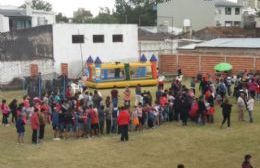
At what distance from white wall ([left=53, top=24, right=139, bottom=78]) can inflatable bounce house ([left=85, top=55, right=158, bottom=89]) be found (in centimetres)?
692

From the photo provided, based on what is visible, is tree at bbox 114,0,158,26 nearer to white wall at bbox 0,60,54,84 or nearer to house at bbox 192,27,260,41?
house at bbox 192,27,260,41

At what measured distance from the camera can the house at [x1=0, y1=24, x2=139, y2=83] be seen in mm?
40469

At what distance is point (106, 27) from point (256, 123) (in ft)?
79.3

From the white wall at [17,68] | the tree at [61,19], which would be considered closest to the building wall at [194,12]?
the tree at [61,19]

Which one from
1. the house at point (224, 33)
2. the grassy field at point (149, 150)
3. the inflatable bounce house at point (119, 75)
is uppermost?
the house at point (224, 33)

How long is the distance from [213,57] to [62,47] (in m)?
13.1

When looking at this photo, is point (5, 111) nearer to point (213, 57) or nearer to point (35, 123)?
point (35, 123)

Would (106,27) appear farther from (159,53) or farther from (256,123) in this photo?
(256,123)

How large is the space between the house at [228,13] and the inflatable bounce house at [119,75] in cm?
5373

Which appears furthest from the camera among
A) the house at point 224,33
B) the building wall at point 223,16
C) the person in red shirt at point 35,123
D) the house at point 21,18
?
the building wall at point 223,16

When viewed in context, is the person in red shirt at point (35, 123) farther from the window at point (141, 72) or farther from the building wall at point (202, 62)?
the building wall at point (202, 62)

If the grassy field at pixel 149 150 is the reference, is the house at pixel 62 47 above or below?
above

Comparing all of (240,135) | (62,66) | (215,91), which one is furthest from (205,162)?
(62,66)

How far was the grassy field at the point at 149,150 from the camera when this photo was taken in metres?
17.8
